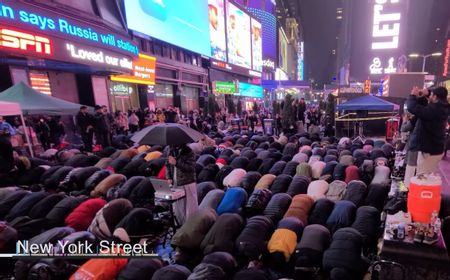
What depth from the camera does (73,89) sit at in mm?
16375

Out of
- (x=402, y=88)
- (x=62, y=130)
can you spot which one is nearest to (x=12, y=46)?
(x=62, y=130)

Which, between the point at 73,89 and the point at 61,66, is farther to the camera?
the point at 73,89

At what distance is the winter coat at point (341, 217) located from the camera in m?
4.96

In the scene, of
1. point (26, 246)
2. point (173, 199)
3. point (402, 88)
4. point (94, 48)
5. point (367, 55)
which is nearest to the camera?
point (26, 246)

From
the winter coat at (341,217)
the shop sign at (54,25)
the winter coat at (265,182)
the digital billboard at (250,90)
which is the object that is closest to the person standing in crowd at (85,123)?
the shop sign at (54,25)

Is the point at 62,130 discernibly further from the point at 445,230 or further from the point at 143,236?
the point at 445,230

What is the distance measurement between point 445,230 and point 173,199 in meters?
4.12

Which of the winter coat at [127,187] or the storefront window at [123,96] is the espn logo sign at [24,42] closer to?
the winter coat at [127,187]

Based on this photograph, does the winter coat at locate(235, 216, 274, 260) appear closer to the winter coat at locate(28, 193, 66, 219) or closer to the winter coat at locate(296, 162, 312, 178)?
the winter coat at locate(296, 162, 312, 178)

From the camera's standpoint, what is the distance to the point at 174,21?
79.9ft

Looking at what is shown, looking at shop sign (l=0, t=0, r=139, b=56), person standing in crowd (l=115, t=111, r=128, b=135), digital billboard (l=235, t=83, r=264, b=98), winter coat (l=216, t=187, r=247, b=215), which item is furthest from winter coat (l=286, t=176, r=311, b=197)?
digital billboard (l=235, t=83, r=264, b=98)

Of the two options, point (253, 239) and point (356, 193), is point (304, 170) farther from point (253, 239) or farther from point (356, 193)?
point (253, 239)

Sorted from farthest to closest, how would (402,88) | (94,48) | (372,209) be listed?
(402,88)
(94,48)
(372,209)

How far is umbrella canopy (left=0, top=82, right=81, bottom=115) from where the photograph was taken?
10.4m
